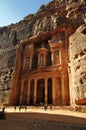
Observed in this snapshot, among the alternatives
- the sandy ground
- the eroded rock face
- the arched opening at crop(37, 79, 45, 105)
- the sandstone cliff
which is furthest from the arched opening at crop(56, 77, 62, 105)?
the sandy ground

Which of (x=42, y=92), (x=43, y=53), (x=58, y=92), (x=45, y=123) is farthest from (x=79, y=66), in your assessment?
(x=43, y=53)

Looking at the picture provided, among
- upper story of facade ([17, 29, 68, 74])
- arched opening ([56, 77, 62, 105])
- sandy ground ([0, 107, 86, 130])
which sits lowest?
sandy ground ([0, 107, 86, 130])

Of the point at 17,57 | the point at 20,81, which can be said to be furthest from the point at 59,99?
the point at 17,57

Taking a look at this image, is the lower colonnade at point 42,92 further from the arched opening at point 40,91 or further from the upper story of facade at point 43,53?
→ the upper story of facade at point 43,53

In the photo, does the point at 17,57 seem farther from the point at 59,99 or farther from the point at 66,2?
the point at 66,2

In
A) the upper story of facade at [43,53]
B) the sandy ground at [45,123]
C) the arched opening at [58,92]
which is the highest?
the upper story of facade at [43,53]

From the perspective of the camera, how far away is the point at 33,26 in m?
36.1

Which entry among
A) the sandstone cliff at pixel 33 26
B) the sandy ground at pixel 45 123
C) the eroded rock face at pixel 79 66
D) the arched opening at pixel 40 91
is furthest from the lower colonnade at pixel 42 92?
the sandy ground at pixel 45 123

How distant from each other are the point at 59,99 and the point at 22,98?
7.23 metres

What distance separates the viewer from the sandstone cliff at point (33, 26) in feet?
98.8

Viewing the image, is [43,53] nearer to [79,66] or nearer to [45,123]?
[79,66]

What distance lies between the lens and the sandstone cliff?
30109mm

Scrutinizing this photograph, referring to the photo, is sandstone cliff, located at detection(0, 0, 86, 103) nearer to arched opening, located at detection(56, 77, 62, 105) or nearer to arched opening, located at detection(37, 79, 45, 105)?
arched opening, located at detection(37, 79, 45, 105)

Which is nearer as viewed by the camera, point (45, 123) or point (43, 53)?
point (45, 123)
